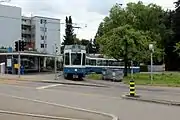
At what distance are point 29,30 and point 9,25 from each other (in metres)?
12.5

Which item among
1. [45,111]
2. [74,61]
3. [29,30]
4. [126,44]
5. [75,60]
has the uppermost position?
[29,30]

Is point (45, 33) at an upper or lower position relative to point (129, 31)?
upper

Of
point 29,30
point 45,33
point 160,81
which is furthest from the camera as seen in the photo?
point 45,33

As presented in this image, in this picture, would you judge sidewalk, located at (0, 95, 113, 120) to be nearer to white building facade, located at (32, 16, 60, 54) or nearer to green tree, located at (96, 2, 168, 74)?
green tree, located at (96, 2, 168, 74)

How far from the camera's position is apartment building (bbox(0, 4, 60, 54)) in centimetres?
10175

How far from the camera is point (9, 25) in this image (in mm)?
103062

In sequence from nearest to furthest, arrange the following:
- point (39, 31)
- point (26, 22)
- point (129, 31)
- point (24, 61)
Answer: point (129, 31), point (24, 61), point (26, 22), point (39, 31)

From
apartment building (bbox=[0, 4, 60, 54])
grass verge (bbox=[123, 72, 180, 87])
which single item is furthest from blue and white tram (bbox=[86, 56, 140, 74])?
apartment building (bbox=[0, 4, 60, 54])

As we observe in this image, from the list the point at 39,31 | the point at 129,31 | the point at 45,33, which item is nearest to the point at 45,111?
the point at 129,31

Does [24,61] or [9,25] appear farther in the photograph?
[9,25]

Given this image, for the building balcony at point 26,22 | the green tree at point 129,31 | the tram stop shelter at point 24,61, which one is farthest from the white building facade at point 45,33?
the green tree at point 129,31

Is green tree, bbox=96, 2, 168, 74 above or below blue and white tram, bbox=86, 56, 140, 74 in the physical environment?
above

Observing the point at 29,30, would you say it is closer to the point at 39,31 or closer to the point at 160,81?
the point at 39,31

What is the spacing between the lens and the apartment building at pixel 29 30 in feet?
334
